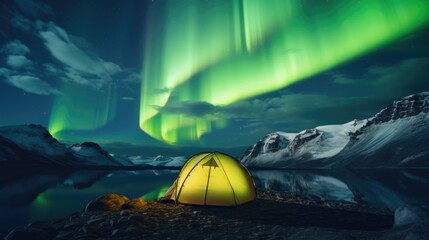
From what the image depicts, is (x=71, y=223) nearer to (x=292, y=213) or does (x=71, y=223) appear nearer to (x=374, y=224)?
(x=292, y=213)

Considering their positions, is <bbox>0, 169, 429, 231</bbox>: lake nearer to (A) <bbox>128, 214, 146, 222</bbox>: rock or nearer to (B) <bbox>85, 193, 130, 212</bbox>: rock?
(B) <bbox>85, 193, 130, 212</bbox>: rock

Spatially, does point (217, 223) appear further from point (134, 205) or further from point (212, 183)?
point (134, 205)

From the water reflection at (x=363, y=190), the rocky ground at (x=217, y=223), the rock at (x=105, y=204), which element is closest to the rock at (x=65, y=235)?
the rocky ground at (x=217, y=223)

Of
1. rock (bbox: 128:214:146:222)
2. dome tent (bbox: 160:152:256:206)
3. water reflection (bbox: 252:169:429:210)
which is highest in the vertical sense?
dome tent (bbox: 160:152:256:206)

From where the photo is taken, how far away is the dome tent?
17.2 meters

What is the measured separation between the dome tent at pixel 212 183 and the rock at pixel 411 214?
27.0 ft

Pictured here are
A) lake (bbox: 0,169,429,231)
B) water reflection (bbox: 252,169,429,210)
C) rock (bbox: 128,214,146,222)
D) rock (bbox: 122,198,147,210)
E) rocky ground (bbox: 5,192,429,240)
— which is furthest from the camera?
water reflection (bbox: 252,169,429,210)

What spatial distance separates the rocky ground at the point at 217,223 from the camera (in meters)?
11.0

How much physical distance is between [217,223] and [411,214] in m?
7.85

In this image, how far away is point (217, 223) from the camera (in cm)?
1329

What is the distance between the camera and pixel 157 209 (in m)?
16.4

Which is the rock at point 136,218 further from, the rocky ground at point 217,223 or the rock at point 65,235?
the rock at point 65,235

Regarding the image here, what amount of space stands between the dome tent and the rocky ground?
0.56m

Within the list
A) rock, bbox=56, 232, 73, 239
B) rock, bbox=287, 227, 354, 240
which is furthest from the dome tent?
rock, bbox=56, 232, 73, 239
